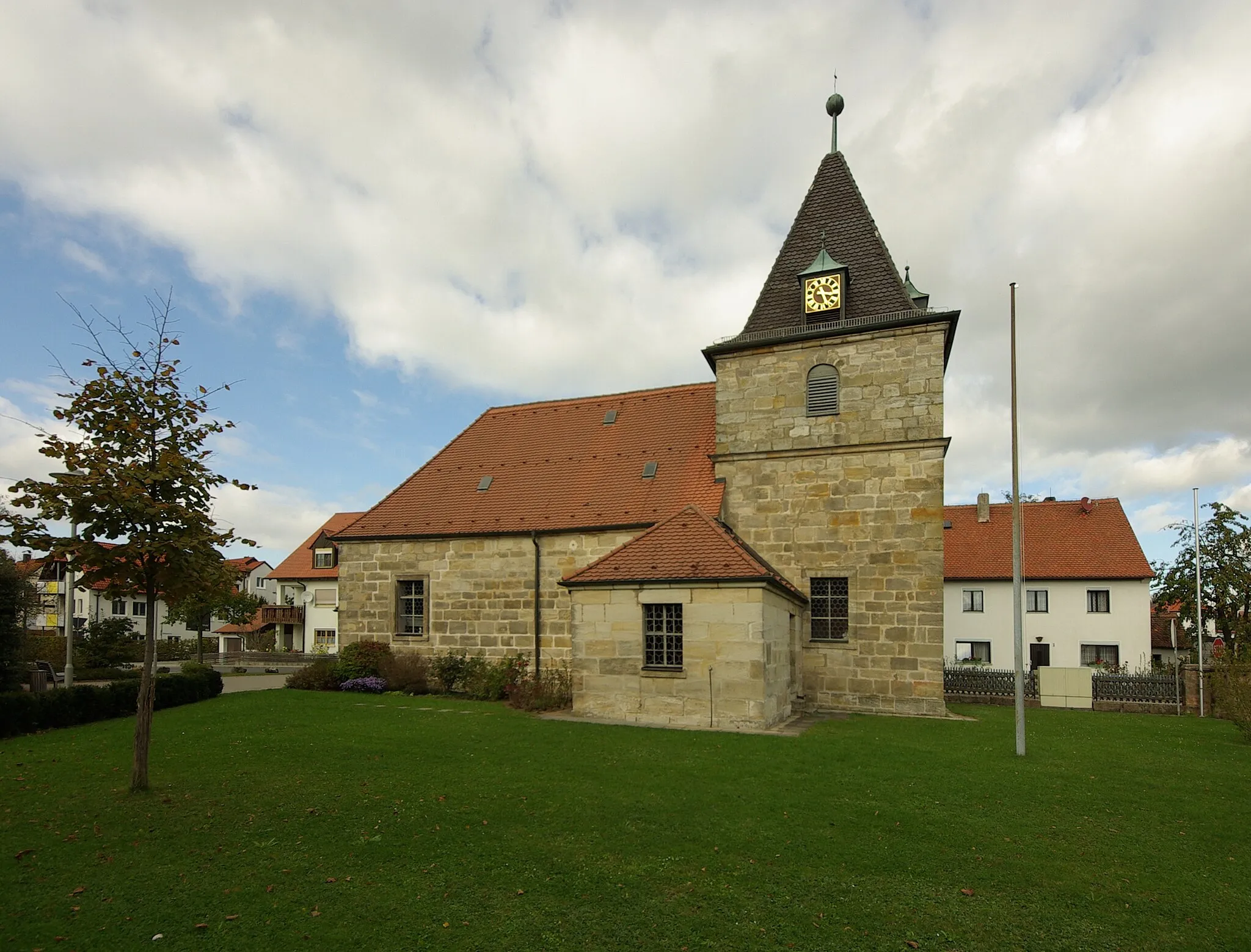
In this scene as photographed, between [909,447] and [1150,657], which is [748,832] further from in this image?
[1150,657]

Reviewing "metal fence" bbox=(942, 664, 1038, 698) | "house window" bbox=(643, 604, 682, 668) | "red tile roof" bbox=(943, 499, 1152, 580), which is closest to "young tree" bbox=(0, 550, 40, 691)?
"house window" bbox=(643, 604, 682, 668)

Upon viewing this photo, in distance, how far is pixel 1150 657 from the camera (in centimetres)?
3123

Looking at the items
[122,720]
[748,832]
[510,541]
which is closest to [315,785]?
[748,832]

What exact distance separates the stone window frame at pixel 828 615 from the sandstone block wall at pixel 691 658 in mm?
2036

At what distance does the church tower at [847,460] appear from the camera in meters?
16.8

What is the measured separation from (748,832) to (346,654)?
1628 cm

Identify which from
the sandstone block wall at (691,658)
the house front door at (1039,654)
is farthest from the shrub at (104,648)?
the house front door at (1039,654)

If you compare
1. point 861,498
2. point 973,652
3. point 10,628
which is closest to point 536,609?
point 861,498

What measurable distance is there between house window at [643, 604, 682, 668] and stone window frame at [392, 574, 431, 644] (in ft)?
27.7

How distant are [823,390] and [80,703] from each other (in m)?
17.5

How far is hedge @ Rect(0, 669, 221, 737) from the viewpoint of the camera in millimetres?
13219

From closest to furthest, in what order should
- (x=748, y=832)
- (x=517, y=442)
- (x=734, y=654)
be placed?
1. (x=748, y=832)
2. (x=734, y=654)
3. (x=517, y=442)

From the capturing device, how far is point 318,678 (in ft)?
67.1

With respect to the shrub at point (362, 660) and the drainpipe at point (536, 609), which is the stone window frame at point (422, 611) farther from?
the drainpipe at point (536, 609)
